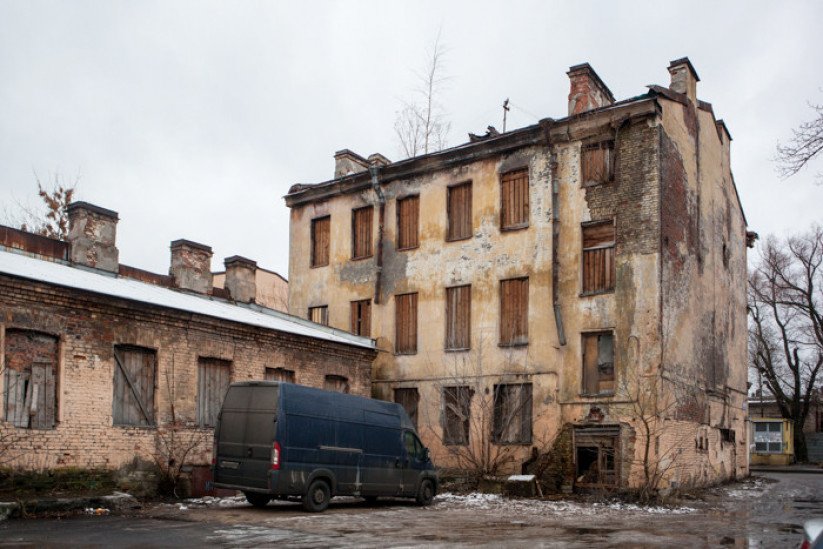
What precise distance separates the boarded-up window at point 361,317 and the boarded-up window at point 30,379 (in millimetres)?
12416

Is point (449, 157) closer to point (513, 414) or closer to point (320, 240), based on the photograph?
point (320, 240)

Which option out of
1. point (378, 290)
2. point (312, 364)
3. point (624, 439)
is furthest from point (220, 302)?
point (624, 439)

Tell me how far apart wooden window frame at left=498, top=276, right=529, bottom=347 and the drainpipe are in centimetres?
449

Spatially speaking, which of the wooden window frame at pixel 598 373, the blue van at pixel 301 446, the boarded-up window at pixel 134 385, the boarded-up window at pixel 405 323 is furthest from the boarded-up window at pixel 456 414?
the boarded-up window at pixel 134 385

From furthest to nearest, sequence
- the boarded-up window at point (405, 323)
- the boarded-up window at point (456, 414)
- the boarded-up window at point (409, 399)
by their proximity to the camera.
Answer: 1. the boarded-up window at point (405, 323)
2. the boarded-up window at point (409, 399)
3. the boarded-up window at point (456, 414)

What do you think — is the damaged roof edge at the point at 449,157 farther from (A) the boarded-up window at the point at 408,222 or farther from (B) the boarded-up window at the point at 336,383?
(B) the boarded-up window at the point at 336,383

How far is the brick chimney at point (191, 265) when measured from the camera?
78.5 ft

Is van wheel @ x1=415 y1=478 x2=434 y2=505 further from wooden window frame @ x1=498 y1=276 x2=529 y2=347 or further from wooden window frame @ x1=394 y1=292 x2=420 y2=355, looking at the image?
wooden window frame @ x1=394 y1=292 x2=420 y2=355

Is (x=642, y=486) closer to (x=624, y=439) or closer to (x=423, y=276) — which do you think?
(x=624, y=439)

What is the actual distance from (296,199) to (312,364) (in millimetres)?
8950

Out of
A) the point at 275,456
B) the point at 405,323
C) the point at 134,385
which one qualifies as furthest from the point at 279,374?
the point at 275,456

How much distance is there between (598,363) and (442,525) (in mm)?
9705

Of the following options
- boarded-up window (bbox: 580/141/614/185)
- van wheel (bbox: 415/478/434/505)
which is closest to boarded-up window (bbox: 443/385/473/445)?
van wheel (bbox: 415/478/434/505)

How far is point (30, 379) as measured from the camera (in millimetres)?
15336
